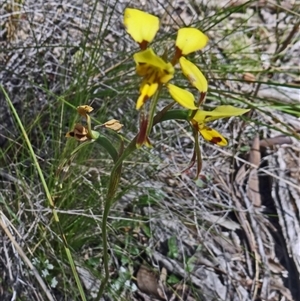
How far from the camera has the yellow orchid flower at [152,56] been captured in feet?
2.46

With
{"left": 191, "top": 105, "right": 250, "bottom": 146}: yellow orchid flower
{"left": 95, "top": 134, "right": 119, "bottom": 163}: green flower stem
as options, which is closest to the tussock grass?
{"left": 95, "top": 134, "right": 119, "bottom": 163}: green flower stem

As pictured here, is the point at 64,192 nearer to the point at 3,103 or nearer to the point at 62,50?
the point at 3,103

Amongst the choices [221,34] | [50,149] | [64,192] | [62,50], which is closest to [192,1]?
[221,34]

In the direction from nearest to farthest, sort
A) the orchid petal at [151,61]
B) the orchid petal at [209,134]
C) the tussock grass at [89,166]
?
the orchid petal at [151,61]
the orchid petal at [209,134]
the tussock grass at [89,166]

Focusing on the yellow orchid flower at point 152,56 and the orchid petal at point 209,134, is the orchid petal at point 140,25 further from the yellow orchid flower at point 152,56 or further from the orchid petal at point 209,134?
the orchid petal at point 209,134

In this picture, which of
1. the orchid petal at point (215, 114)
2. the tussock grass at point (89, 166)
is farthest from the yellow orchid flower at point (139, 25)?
the tussock grass at point (89, 166)

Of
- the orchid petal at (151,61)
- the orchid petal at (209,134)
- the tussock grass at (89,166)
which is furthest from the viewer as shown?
the tussock grass at (89,166)

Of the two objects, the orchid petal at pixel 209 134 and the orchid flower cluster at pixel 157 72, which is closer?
the orchid flower cluster at pixel 157 72

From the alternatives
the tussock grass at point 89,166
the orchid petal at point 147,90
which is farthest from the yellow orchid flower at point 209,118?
the tussock grass at point 89,166

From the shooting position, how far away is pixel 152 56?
2.43 ft

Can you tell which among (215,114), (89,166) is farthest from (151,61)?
(89,166)

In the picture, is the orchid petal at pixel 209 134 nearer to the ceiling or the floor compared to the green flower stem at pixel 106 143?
nearer to the ceiling

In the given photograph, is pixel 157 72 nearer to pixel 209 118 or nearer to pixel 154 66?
pixel 154 66

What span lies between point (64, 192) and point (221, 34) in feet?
3.33
